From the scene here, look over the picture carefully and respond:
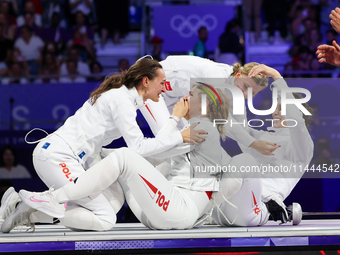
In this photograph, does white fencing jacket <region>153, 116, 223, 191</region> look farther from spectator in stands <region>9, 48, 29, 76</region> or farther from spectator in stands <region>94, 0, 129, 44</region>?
spectator in stands <region>94, 0, 129, 44</region>

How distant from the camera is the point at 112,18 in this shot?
7371 mm

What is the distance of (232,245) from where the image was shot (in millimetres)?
2070

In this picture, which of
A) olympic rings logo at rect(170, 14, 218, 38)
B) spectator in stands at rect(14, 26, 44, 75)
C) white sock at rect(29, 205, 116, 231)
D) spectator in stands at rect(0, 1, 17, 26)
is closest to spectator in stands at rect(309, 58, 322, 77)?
olympic rings logo at rect(170, 14, 218, 38)

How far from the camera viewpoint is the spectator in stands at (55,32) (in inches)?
265

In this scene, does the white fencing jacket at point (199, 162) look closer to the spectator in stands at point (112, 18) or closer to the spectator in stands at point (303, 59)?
the spectator in stands at point (303, 59)

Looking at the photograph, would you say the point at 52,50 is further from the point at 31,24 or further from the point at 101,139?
the point at 101,139

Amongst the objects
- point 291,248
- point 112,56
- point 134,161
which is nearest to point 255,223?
point 291,248

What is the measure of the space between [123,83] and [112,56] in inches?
183

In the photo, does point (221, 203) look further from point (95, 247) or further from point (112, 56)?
point (112, 56)

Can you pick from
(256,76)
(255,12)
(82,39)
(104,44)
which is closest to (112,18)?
(104,44)

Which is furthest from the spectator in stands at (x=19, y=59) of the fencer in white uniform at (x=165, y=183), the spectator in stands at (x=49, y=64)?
the fencer in white uniform at (x=165, y=183)

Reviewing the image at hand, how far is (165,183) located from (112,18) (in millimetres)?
5704

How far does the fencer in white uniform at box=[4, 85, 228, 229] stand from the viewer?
213 centimetres

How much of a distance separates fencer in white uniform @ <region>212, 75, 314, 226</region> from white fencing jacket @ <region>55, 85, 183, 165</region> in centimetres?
51
